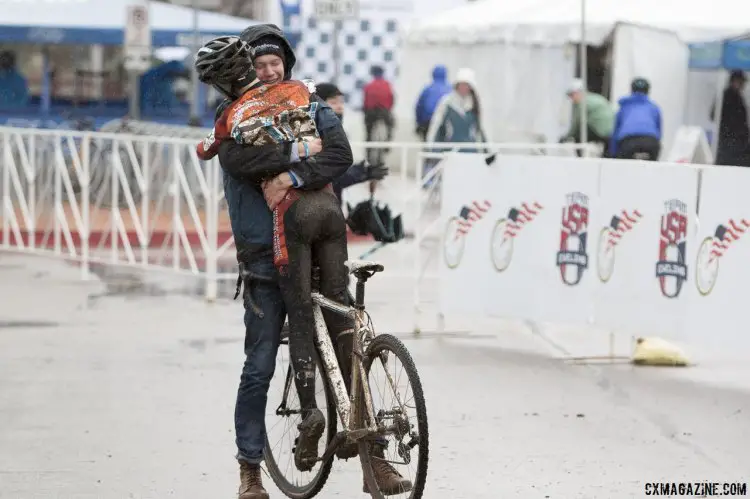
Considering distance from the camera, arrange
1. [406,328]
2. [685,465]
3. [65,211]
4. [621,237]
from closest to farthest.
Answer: [685,465], [621,237], [406,328], [65,211]

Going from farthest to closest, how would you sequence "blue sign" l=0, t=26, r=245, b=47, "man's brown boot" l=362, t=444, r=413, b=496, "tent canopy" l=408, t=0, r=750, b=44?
"blue sign" l=0, t=26, r=245, b=47, "tent canopy" l=408, t=0, r=750, b=44, "man's brown boot" l=362, t=444, r=413, b=496

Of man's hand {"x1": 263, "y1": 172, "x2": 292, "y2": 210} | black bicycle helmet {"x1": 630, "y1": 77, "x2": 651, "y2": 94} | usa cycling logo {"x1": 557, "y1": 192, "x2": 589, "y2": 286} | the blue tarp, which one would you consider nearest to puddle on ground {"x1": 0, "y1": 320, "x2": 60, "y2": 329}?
usa cycling logo {"x1": 557, "y1": 192, "x2": 589, "y2": 286}

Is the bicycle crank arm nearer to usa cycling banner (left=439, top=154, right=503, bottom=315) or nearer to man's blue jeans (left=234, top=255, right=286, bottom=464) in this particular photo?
man's blue jeans (left=234, top=255, right=286, bottom=464)

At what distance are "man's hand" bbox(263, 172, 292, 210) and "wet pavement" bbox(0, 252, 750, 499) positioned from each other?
1258 mm

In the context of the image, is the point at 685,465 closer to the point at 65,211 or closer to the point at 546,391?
the point at 546,391

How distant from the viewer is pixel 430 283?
15.1 metres

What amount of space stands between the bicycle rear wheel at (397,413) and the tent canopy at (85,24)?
20.2 metres

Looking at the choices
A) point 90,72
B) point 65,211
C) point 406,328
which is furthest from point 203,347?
point 90,72

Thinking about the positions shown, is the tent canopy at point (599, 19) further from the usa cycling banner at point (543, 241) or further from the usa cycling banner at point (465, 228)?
the usa cycling banner at point (543, 241)

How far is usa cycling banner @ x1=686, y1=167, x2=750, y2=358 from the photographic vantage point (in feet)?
32.3

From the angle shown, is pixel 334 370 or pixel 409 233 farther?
pixel 409 233

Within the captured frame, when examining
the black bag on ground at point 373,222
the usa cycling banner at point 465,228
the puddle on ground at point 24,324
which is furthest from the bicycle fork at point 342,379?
the puddle on ground at point 24,324

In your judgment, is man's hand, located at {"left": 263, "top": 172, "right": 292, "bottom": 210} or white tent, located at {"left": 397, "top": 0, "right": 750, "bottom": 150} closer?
man's hand, located at {"left": 263, "top": 172, "right": 292, "bottom": 210}

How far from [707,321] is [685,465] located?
7.47 feet
